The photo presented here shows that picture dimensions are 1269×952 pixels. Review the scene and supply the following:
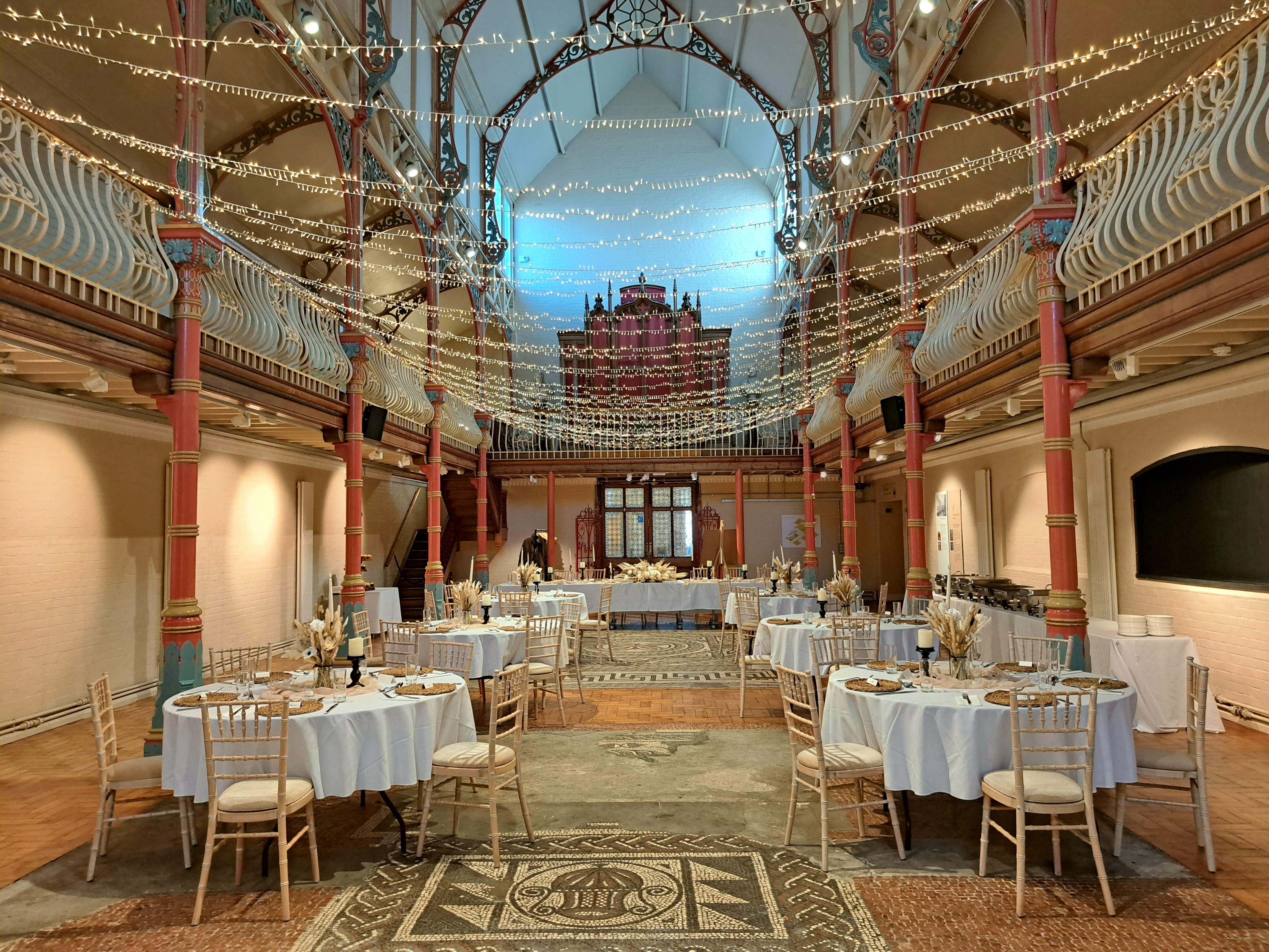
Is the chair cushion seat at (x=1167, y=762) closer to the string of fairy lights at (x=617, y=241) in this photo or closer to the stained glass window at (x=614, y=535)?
the string of fairy lights at (x=617, y=241)

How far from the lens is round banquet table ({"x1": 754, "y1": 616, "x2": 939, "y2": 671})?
23.4 ft

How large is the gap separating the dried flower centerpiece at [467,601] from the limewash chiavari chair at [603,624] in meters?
1.52

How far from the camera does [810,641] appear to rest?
6957 millimetres

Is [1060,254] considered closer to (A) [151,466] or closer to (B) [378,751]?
(B) [378,751]

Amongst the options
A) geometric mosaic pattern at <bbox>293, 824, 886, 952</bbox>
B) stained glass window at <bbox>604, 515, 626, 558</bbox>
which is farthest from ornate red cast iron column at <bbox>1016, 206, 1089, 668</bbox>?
stained glass window at <bbox>604, 515, 626, 558</bbox>

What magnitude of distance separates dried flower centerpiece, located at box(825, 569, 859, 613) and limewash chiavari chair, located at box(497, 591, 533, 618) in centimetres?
307

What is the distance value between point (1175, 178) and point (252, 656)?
5845 mm

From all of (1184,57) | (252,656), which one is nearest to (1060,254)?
(1184,57)

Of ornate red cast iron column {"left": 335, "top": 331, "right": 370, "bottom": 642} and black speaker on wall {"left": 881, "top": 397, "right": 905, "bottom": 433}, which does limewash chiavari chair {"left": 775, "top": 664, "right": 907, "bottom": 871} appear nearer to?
black speaker on wall {"left": 881, "top": 397, "right": 905, "bottom": 433}

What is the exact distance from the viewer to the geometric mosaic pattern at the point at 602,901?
3.27 m

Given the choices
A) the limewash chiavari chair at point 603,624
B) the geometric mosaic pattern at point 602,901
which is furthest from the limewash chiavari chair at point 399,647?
the limewash chiavari chair at point 603,624

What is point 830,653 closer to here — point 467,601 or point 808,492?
point 467,601

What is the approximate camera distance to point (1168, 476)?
7484 mm

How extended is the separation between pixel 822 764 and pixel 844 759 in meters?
0.21
